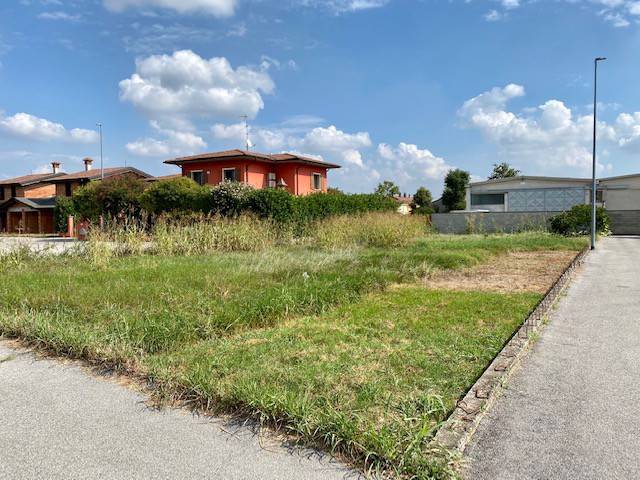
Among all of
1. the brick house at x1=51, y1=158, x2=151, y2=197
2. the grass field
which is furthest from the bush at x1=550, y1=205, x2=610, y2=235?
the brick house at x1=51, y1=158, x2=151, y2=197

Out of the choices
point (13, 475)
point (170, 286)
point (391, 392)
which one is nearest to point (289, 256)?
point (170, 286)

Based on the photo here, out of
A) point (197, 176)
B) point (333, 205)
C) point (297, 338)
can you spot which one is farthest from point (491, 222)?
point (297, 338)

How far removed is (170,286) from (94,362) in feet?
10.3

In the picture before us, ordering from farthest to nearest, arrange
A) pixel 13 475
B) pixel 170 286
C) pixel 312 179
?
pixel 312 179 → pixel 170 286 → pixel 13 475

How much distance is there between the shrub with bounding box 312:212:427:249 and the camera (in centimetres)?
1652

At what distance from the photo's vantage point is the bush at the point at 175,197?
24.1m

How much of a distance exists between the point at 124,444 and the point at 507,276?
9.25m

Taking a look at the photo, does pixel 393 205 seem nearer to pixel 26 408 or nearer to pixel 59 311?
pixel 59 311

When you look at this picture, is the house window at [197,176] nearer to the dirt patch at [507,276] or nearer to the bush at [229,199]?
the bush at [229,199]

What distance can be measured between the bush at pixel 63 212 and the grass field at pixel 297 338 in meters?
26.8

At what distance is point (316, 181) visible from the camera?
3956cm

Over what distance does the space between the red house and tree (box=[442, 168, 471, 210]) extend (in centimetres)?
2167

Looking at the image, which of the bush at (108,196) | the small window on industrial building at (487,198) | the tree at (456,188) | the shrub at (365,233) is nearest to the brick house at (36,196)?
the bush at (108,196)

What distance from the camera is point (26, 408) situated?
374 cm
